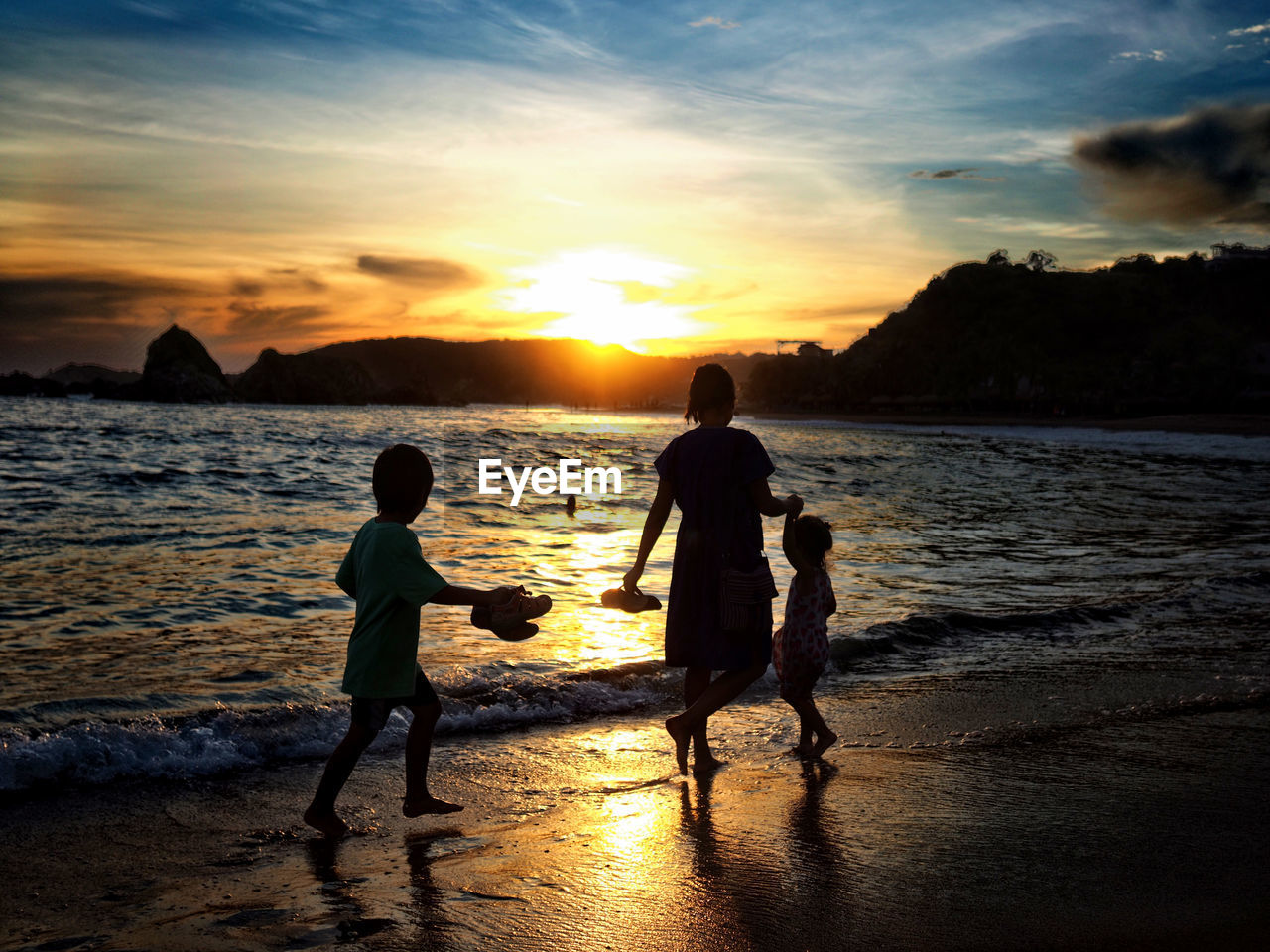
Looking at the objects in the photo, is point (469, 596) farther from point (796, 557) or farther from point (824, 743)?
point (824, 743)

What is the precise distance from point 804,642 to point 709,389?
1358 millimetres

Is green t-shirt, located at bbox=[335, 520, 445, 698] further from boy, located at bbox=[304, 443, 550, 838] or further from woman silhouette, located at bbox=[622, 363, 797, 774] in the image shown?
woman silhouette, located at bbox=[622, 363, 797, 774]

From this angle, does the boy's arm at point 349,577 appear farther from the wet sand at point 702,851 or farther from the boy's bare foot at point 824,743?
the boy's bare foot at point 824,743

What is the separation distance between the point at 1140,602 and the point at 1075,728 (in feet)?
14.1

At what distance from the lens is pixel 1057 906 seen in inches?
101

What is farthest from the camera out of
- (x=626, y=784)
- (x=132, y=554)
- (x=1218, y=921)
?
(x=132, y=554)

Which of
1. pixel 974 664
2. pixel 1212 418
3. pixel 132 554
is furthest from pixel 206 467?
pixel 1212 418

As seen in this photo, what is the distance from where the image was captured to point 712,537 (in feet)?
13.0

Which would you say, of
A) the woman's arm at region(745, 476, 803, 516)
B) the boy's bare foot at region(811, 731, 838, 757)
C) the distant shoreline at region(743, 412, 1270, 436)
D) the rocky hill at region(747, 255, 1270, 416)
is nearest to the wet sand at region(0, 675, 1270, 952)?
the boy's bare foot at region(811, 731, 838, 757)

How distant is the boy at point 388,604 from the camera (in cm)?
320

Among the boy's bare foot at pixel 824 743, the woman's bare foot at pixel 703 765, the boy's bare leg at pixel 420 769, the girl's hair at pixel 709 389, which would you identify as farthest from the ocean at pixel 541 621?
the girl's hair at pixel 709 389

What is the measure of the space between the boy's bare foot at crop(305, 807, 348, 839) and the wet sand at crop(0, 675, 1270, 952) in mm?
67

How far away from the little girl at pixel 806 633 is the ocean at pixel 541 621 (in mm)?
307

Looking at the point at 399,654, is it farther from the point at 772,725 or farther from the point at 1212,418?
the point at 1212,418
